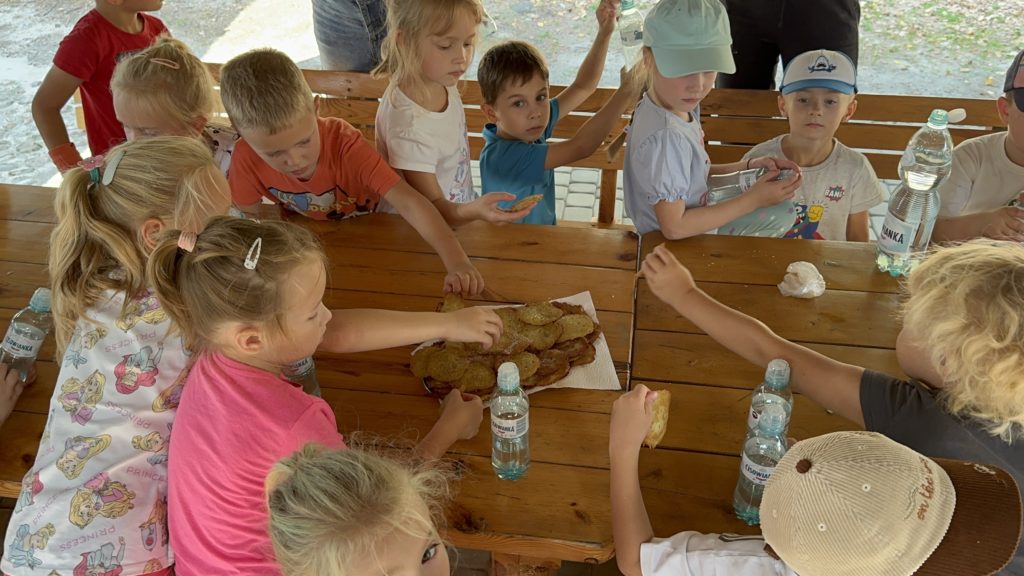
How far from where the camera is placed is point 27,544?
1595 millimetres

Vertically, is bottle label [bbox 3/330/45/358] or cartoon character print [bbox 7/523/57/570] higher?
bottle label [bbox 3/330/45/358]

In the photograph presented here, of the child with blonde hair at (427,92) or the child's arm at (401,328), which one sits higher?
the child with blonde hair at (427,92)

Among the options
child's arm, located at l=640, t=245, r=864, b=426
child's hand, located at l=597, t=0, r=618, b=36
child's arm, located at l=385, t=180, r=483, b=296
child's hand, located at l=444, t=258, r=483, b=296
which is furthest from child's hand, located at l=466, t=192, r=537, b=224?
child's hand, located at l=597, t=0, r=618, b=36

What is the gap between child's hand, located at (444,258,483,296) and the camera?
2.15m

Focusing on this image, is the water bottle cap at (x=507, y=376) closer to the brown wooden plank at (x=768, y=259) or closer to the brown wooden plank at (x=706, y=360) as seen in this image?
the brown wooden plank at (x=706, y=360)

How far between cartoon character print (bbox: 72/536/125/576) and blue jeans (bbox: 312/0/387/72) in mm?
2503

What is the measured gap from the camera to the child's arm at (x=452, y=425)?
1635 millimetres

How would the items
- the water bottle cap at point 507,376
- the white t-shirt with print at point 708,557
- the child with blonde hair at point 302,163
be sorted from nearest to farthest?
the white t-shirt with print at point 708,557, the water bottle cap at point 507,376, the child with blonde hair at point 302,163

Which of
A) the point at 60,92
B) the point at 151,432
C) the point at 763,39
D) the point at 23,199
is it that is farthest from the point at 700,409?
the point at 60,92

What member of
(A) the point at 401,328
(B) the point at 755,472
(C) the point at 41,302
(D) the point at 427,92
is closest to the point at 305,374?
(A) the point at 401,328

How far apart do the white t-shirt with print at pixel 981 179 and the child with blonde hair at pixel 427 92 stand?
146 cm

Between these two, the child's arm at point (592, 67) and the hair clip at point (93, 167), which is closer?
the hair clip at point (93, 167)

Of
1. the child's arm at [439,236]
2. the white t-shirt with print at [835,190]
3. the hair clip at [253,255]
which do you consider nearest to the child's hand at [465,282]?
the child's arm at [439,236]

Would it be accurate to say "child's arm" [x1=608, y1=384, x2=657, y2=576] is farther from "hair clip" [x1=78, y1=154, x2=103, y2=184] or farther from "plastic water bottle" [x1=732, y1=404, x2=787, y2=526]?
"hair clip" [x1=78, y1=154, x2=103, y2=184]
